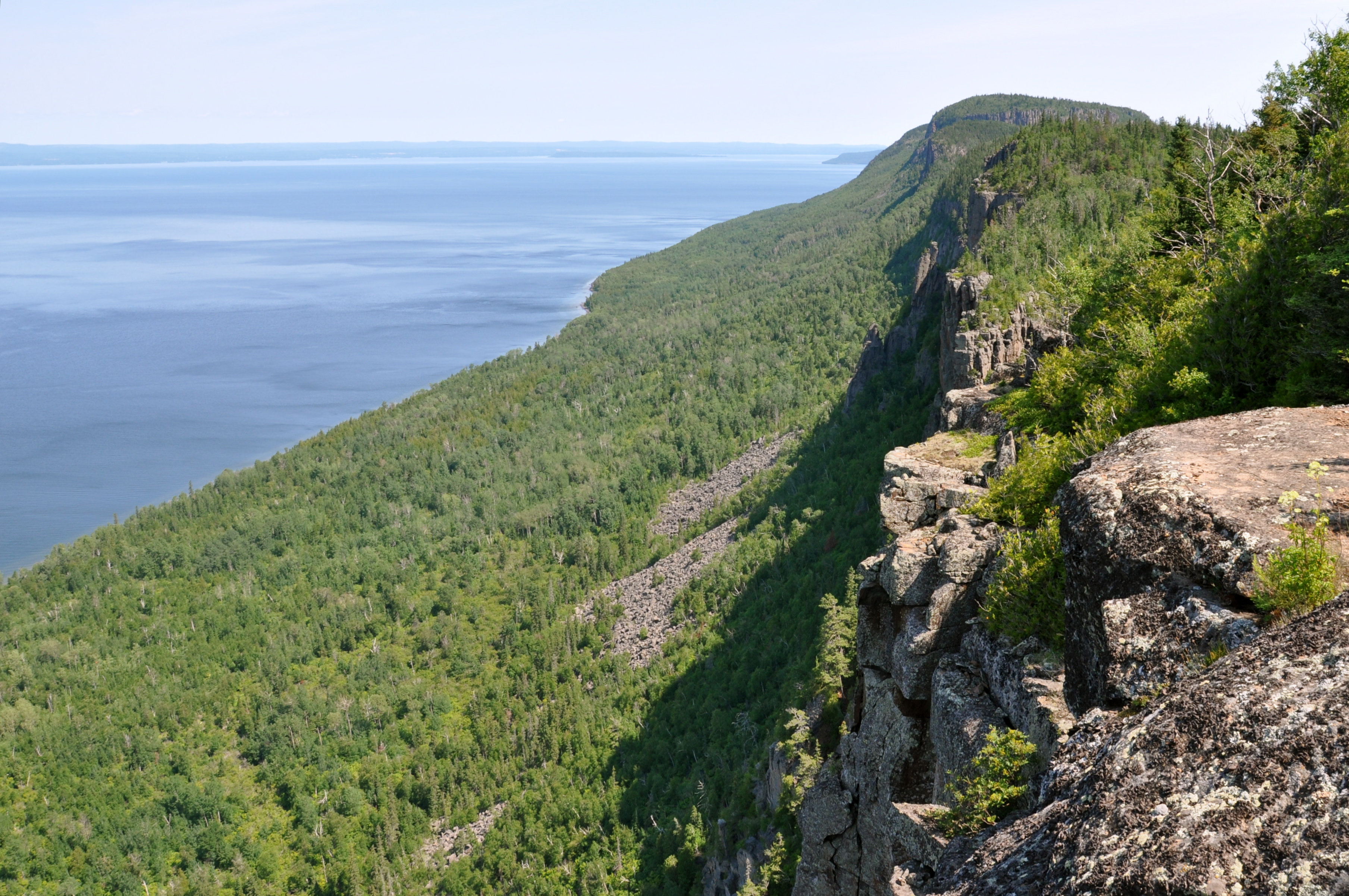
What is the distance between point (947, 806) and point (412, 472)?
15402 centimetres

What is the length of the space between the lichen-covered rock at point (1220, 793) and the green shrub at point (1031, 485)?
9.54 metres

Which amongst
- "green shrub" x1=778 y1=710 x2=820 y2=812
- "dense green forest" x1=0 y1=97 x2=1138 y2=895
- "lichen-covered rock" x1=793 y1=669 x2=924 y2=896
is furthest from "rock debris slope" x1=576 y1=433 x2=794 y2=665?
"lichen-covered rock" x1=793 y1=669 x2=924 y2=896

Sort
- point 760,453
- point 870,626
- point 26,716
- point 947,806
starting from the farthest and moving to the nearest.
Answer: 1. point 760,453
2. point 26,716
3. point 870,626
4. point 947,806

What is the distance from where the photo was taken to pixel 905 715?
18.6m

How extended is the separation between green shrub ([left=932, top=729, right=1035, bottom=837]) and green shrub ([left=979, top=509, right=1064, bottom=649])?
2303mm

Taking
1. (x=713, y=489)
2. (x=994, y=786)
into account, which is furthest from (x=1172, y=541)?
(x=713, y=489)

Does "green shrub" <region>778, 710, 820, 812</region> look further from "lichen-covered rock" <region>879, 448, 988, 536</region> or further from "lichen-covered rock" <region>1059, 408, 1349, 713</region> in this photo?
"lichen-covered rock" <region>1059, 408, 1349, 713</region>

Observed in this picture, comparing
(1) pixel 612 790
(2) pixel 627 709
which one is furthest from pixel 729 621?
(1) pixel 612 790

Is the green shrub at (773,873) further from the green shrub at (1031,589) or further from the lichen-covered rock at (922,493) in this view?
the green shrub at (1031,589)

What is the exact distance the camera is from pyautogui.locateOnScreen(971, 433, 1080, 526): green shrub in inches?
728

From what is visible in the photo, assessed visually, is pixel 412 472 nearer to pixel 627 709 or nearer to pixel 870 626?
pixel 627 709

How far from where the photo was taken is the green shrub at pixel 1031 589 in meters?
14.5

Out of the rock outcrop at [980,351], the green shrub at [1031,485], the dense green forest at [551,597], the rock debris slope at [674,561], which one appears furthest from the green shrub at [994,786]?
the rock debris slope at [674,561]

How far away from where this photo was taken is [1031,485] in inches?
738
